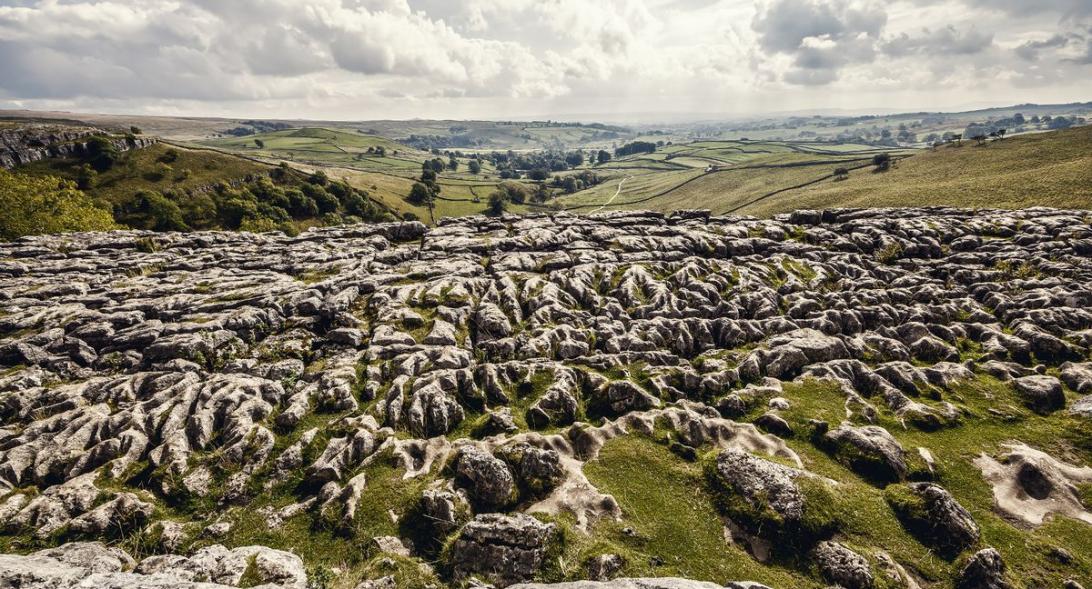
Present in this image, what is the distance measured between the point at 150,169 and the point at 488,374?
190243mm

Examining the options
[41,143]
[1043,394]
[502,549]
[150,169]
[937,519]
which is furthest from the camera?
[150,169]

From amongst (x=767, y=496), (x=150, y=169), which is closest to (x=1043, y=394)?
(x=767, y=496)

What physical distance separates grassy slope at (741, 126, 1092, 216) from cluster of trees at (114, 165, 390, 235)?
18562cm

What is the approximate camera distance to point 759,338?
5653 centimetres

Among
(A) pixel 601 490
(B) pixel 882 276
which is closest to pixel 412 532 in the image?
(A) pixel 601 490

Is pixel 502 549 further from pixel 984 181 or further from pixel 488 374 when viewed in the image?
pixel 984 181

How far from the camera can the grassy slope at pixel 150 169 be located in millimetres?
142375

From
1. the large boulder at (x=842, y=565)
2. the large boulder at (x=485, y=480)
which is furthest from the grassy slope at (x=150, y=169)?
the large boulder at (x=842, y=565)

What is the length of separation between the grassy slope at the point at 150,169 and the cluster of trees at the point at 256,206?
20.7 ft

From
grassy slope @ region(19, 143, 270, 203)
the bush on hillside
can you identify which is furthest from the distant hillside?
the bush on hillside

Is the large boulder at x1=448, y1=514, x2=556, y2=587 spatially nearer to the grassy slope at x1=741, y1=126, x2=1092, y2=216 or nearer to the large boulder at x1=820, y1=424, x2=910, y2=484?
the large boulder at x1=820, y1=424, x2=910, y2=484

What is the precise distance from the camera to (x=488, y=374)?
46750 mm

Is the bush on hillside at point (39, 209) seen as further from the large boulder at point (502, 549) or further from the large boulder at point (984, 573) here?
the large boulder at point (984, 573)

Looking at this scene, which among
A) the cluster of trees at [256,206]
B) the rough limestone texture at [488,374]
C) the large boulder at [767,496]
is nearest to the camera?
the large boulder at [767,496]
